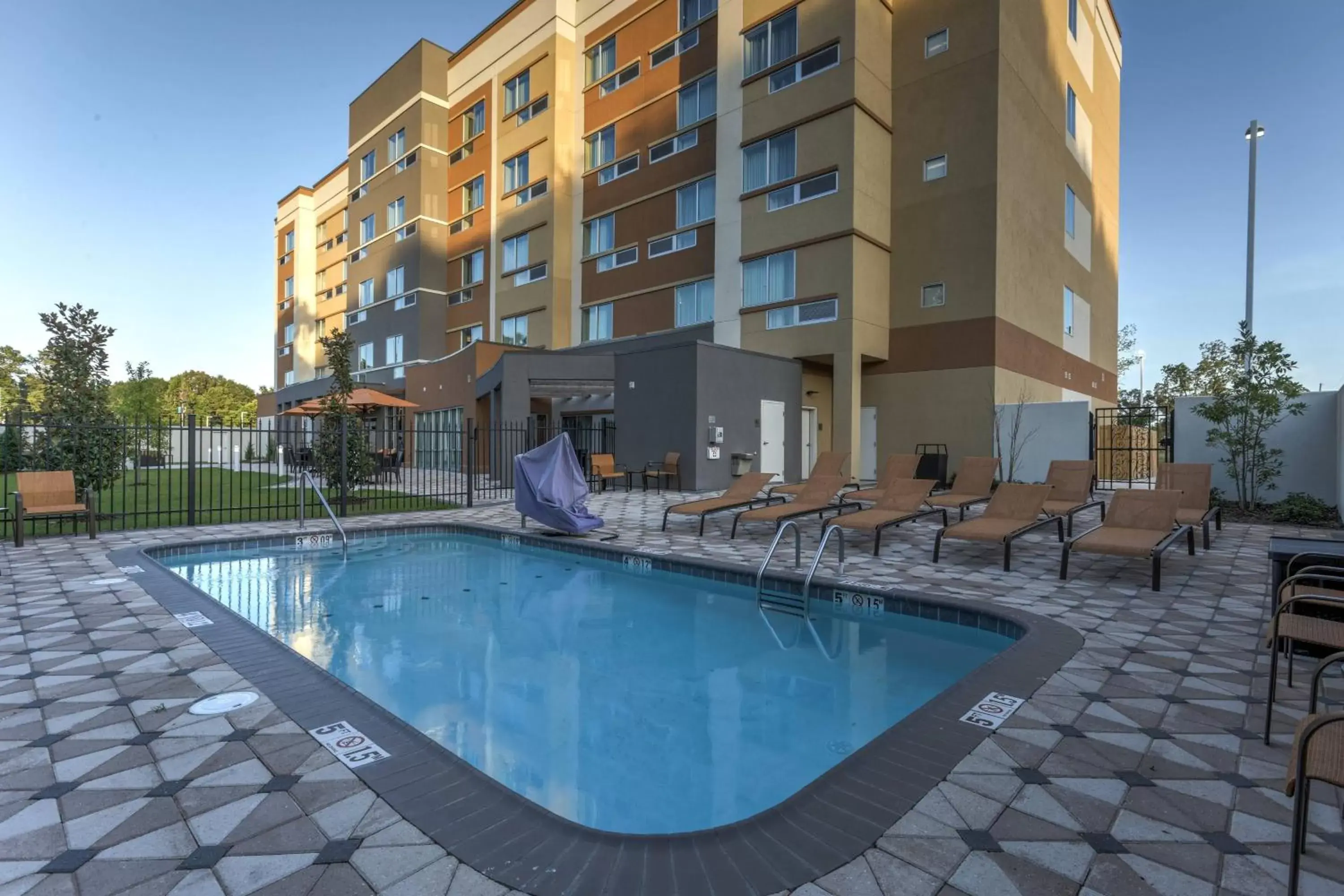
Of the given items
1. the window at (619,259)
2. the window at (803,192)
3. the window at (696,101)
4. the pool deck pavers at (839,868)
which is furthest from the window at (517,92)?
the pool deck pavers at (839,868)

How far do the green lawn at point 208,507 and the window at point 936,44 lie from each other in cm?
1860

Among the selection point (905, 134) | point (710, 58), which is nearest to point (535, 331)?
point (710, 58)

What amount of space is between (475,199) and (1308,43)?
103 feet

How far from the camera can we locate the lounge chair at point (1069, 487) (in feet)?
29.9

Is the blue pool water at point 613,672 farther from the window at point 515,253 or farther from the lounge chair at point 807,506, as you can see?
the window at point 515,253

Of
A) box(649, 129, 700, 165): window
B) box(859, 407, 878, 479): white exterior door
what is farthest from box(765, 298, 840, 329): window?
box(649, 129, 700, 165): window

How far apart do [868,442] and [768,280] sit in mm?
6007

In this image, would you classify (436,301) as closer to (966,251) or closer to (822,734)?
(966,251)

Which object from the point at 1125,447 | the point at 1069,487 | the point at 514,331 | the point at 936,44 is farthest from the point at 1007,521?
the point at 514,331

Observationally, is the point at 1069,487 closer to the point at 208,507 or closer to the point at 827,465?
the point at 827,465

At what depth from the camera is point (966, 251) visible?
18078 mm

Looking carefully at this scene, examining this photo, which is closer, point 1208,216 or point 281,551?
point 281,551

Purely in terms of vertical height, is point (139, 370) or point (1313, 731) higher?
point (139, 370)

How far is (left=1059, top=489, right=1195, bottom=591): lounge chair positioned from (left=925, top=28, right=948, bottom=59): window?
16.6 meters
